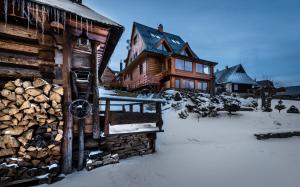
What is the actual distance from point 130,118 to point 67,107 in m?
1.94

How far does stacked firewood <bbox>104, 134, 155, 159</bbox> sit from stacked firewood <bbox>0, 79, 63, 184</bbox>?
1.53 m

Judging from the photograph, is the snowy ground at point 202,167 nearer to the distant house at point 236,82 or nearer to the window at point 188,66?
the window at point 188,66

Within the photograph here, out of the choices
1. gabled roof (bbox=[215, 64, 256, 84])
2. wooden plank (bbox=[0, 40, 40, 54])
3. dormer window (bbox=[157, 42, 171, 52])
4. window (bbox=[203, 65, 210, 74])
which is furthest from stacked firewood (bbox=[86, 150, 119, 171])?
gabled roof (bbox=[215, 64, 256, 84])

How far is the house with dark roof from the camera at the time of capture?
20734mm

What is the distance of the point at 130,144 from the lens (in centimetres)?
559

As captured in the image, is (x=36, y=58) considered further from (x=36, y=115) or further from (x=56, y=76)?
(x=36, y=115)

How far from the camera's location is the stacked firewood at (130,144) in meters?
5.20

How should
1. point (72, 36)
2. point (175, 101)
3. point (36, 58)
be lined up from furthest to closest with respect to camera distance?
point (175, 101) < point (72, 36) < point (36, 58)

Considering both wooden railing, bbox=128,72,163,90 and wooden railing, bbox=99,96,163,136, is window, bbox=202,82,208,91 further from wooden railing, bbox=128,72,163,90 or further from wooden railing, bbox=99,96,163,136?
wooden railing, bbox=99,96,163,136

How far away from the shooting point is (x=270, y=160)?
17.7 ft

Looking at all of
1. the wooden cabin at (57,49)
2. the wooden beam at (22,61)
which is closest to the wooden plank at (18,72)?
the wooden cabin at (57,49)

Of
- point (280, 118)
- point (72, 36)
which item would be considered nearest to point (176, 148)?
point (72, 36)

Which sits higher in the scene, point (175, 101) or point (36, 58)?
point (36, 58)

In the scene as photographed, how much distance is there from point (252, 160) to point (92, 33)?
21.3ft
